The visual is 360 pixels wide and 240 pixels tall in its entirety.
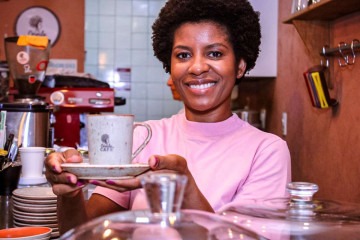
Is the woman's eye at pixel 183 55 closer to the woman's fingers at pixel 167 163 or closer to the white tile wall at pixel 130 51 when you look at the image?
the woman's fingers at pixel 167 163

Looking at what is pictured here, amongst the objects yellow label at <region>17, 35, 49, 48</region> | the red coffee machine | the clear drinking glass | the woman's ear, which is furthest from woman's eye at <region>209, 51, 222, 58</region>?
the red coffee machine

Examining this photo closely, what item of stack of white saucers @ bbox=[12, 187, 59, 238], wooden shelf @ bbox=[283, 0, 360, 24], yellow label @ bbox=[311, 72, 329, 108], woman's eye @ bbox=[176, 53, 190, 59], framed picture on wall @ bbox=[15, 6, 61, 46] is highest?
framed picture on wall @ bbox=[15, 6, 61, 46]

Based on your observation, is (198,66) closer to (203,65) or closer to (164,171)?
(203,65)

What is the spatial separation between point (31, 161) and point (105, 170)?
102 cm

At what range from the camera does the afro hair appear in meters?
1.57

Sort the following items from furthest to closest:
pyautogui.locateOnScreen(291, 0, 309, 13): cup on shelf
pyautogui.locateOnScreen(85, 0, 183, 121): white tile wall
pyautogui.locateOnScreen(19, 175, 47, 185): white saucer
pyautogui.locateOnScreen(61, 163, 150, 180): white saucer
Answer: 1. pyautogui.locateOnScreen(85, 0, 183, 121): white tile wall
2. pyautogui.locateOnScreen(291, 0, 309, 13): cup on shelf
3. pyautogui.locateOnScreen(19, 175, 47, 185): white saucer
4. pyautogui.locateOnScreen(61, 163, 150, 180): white saucer

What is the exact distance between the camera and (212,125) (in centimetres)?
163

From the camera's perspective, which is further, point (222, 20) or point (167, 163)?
point (222, 20)

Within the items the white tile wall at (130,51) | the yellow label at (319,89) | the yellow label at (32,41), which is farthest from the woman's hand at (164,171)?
the white tile wall at (130,51)

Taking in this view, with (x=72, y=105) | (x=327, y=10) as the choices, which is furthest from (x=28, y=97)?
(x=327, y=10)

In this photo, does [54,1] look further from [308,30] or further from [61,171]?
[61,171]

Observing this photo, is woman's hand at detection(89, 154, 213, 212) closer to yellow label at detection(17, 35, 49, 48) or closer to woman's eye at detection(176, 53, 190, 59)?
woman's eye at detection(176, 53, 190, 59)

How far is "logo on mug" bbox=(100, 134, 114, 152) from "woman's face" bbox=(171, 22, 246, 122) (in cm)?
53

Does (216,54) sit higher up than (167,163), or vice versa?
(216,54)
